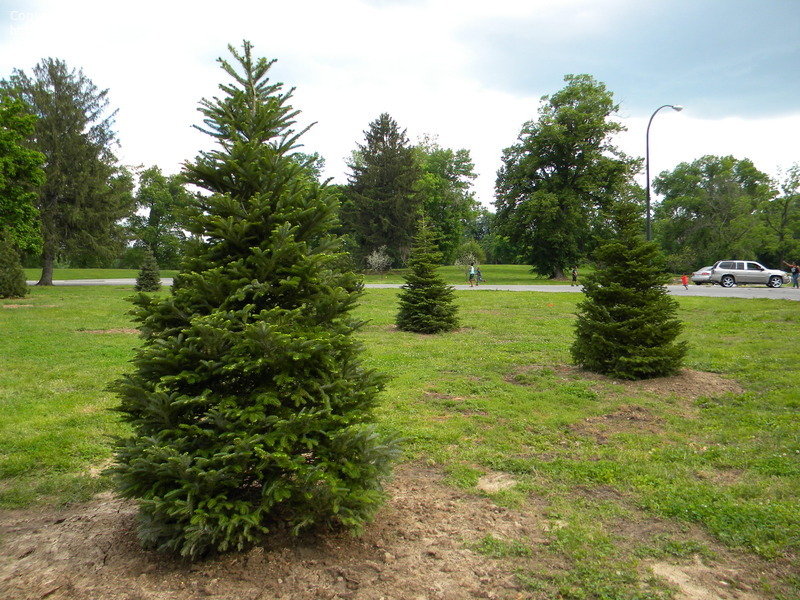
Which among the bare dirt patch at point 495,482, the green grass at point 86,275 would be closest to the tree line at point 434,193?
the green grass at point 86,275

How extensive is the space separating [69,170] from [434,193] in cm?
3626

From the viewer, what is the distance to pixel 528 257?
4428cm

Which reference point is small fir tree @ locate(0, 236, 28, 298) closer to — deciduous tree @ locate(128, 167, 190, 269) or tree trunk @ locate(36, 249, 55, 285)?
tree trunk @ locate(36, 249, 55, 285)

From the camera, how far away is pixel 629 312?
855 centimetres

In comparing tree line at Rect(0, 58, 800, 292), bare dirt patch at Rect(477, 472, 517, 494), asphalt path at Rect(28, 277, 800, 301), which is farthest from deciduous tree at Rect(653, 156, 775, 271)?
bare dirt patch at Rect(477, 472, 517, 494)

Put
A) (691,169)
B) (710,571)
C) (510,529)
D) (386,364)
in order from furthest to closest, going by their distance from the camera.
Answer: (691,169)
(386,364)
(510,529)
(710,571)

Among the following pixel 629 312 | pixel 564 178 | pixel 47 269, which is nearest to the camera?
pixel 629 312

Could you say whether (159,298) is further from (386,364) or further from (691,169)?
(691,169)

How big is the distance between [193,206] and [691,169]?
260 feet

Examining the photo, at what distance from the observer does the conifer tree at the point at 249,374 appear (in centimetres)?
333

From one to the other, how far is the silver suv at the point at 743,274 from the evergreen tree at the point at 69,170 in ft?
125

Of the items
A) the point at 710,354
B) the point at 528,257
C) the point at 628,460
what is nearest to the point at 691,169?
the point at 528,257

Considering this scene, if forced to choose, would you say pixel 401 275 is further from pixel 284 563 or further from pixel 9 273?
pixel 284 563

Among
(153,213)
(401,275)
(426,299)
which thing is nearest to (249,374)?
(426,299)
